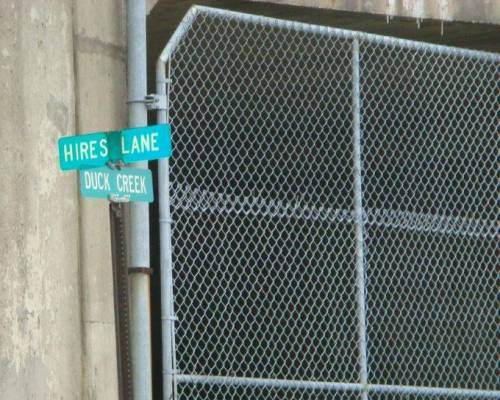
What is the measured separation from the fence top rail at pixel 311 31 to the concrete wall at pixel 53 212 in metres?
0.38

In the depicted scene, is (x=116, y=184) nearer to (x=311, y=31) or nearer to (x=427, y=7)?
(x=311, y=31)

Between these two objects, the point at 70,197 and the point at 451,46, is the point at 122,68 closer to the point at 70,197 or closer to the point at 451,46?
the point at 70,197

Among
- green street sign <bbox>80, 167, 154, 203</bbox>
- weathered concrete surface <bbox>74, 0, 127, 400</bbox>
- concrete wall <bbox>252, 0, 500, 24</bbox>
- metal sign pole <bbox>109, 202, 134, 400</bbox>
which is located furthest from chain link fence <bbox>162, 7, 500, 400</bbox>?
metal sign pole <bbox>109, 202, 134, 400</bbox>

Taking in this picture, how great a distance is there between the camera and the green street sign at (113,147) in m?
5.89

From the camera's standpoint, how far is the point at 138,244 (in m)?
7.39

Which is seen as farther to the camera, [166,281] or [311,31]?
[311,31]

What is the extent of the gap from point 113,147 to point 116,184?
0.16 metres

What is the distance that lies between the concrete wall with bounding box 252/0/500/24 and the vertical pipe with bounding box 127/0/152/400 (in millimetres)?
1366

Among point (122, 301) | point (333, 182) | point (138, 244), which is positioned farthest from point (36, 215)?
point (333, 182)

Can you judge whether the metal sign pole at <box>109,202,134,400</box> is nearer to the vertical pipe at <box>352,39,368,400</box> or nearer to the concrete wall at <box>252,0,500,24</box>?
the vertical pipe at <box>352,39,368,400</box>

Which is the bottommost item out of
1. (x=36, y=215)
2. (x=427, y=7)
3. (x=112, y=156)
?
(x=36, y=215)

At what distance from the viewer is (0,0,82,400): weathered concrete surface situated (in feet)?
23.0

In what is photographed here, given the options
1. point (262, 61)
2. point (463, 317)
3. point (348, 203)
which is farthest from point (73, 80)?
point (463, 317)

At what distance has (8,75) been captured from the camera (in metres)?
7.20
